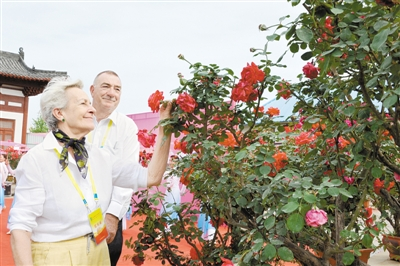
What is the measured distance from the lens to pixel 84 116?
1462mm

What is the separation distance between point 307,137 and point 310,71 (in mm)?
346

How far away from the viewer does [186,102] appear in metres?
1.75

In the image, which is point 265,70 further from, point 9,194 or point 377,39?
point 9,194

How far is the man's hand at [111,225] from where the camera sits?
6.73ft

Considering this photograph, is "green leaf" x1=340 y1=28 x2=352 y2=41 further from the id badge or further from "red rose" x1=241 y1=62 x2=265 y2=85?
the id badge

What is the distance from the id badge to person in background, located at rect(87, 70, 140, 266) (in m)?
0.59

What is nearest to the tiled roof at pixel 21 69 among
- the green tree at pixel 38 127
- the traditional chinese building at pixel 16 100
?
the traditional chinese building at pixel 16 100

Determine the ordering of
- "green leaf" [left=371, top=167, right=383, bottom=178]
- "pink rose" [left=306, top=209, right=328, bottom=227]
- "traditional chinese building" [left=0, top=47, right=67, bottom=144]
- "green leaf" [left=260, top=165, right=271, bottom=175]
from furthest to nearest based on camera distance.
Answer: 1. "traditional chinese building" [left=0, top=47, right=67, bottom=144]
2. "green leaf" [left=371, top=167, right=383, bottom=178]
3. "green leaf" [left=260, top=165, right=271, bottom=175]
4. "pink rose" [left=306, top=209, right=328, bottom=227]

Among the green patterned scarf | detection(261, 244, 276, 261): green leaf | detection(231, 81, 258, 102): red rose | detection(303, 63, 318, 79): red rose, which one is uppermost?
detection(303, 63, 318, 79): red rose

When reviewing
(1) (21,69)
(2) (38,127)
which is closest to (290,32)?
(1) (21,69)

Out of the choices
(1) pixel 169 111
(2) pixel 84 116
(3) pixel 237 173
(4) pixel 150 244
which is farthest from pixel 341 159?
(4) pixel 150 244

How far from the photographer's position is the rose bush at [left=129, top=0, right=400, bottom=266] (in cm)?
124

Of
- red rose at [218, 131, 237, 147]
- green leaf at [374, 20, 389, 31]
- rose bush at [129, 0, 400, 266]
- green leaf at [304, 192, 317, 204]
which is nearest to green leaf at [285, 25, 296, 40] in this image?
rose bush at [129, 0, 400, 266]

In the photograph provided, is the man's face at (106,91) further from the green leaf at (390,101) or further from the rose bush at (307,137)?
the green leaf at (390,101)
